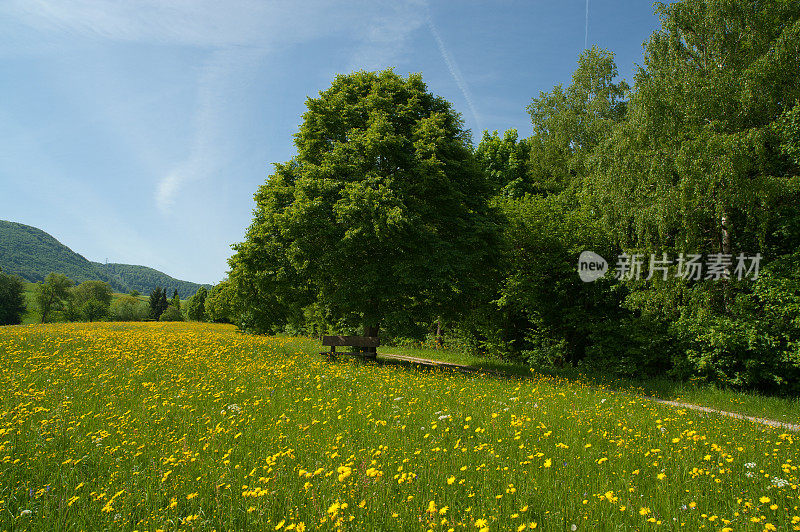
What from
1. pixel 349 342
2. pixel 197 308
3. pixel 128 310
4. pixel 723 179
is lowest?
pixel 128 310

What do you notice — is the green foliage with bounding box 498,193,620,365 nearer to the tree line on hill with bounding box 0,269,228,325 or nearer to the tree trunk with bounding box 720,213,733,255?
the tree trunk with bounding box 720,213,733,255

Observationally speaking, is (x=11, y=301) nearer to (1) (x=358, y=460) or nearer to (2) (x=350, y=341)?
(2) (x=350, y=341)

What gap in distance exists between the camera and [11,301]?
8181 centimetres

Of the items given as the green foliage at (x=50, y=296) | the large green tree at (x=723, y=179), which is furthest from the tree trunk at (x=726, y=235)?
the green foliage at (x=50, y=296)

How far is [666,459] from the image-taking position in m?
5.08

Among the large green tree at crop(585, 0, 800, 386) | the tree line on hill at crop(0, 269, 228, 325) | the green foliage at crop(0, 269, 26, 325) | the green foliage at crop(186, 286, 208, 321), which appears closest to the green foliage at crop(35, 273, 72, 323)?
the tree line on hill at crop(0, 269, 228, 325)

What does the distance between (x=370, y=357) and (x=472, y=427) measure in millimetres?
9507

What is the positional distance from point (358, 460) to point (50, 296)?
379ft

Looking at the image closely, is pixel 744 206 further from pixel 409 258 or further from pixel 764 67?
pixel 409 258

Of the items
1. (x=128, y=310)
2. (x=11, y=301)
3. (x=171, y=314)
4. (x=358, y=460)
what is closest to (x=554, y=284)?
(x=358, y=460)

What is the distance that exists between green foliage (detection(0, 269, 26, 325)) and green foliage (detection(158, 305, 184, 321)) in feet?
90.1

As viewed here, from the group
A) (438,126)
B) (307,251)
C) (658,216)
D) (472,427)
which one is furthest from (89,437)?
(658,216)

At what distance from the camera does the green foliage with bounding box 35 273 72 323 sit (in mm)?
89125

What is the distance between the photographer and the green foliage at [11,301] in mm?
80069
